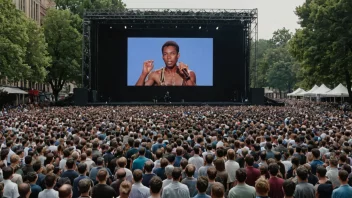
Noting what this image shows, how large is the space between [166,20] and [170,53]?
11.5 feet

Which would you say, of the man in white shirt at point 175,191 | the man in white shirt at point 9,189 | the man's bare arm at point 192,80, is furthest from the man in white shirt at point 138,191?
the man's bare arm at point 192,80

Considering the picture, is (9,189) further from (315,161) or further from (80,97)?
(80,97)

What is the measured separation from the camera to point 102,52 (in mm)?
39688

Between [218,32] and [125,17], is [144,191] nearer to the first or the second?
[125,17]

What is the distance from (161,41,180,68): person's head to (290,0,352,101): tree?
12.4 meters

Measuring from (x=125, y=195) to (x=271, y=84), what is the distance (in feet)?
268

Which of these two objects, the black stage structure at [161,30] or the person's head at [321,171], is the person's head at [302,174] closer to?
the person's head at [321,171]

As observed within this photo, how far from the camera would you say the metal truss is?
3425 cm

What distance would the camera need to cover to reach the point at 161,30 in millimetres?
38844

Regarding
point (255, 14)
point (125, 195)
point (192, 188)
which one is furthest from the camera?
point (255, 14)

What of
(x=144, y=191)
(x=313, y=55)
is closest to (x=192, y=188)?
(x=144, y=191)

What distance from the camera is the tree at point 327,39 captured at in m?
34.9

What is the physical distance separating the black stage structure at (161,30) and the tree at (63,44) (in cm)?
692

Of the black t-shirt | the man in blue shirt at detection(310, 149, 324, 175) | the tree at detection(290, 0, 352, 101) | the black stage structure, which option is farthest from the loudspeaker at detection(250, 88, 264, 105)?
the black t-shirt
